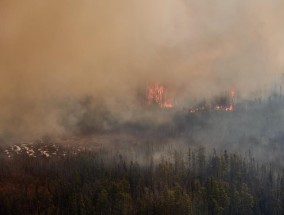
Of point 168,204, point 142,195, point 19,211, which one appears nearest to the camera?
point 168,204

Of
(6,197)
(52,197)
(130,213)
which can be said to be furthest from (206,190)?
(6,197)

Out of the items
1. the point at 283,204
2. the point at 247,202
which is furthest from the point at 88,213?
the point at 283,204

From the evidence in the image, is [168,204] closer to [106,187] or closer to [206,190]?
[206,190]

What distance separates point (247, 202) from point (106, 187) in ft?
255

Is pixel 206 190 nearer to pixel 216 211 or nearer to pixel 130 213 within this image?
pixel 216 211

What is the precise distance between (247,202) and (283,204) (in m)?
20.1

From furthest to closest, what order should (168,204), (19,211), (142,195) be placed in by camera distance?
(142,195), (19,211), (168,204)

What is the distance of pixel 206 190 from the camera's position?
19150 centimetres

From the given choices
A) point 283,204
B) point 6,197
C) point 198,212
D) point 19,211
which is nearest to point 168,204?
point 198,212

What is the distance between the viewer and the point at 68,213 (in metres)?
178

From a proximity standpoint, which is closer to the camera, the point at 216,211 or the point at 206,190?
the point at 216,211

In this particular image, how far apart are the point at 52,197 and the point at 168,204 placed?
6833cm

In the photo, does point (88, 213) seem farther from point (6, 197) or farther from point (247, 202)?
point (247, 202)

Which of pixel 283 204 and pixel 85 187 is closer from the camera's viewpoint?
pixel 283 204
